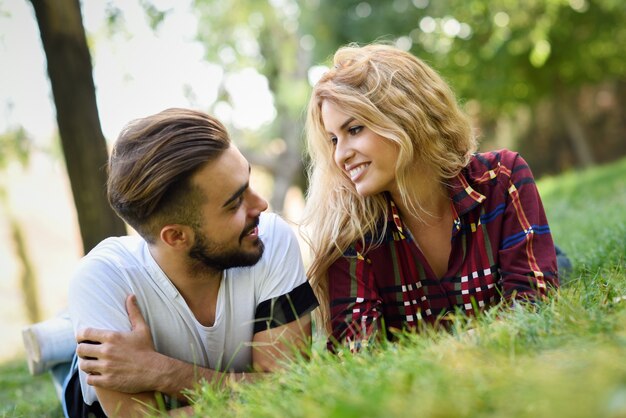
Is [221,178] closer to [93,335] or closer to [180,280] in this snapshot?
[180,280]

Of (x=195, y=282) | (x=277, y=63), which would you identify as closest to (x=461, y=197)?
(x=195, y=282)

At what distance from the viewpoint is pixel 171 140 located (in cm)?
303

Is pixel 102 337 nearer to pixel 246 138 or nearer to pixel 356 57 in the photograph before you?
pixel 356 57

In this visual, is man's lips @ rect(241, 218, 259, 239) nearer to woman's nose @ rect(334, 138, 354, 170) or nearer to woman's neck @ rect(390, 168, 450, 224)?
woman's nose @ rect(334, 138, 354, 170)

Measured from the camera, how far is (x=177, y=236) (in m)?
3.17

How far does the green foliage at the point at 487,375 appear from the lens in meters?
1.48

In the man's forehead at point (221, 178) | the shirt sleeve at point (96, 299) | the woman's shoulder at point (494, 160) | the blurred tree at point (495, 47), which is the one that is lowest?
the shirt sleeve at point (96, 299)

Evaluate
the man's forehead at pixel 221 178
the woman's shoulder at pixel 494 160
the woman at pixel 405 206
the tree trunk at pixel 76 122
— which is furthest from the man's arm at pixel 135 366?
the tree trunk at pixel 76 122

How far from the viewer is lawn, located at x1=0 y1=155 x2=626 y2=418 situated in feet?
4.86

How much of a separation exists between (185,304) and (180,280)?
0.12 meters

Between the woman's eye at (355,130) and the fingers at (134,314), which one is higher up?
the woman's eye at (355,130)

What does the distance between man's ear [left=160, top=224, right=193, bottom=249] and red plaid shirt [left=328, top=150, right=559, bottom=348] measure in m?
0.74

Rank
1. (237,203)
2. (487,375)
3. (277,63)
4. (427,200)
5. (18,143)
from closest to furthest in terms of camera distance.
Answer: (487,375) → (237,203) → (427,200) → (18,143) → (277,63)

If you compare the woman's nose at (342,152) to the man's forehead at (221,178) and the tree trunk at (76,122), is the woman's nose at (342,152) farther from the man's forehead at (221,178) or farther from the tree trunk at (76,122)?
the tree trunk at (76,122)
